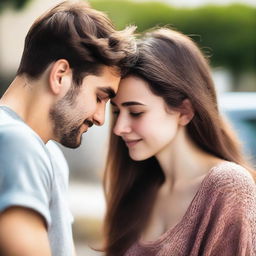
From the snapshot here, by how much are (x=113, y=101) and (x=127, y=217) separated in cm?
69

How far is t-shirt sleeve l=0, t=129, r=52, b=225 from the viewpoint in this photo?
201 centimetres

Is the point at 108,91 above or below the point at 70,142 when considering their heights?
above

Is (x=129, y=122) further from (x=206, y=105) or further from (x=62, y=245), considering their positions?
(x=62, y=245)

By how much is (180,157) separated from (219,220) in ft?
1.55

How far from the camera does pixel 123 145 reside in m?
3.38

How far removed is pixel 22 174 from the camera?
79.7 inches

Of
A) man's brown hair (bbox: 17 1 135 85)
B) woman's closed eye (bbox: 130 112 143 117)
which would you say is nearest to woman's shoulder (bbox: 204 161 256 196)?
woman's closed eye (bbox: 130 112 143 117)

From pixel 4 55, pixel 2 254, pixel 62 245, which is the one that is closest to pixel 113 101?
pixel 62 245

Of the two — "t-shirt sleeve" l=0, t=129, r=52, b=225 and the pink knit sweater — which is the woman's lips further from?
"t-shirt sleeve" l=0, t=129, r=52, b=225

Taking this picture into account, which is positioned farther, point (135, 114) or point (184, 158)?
point (184, 158)

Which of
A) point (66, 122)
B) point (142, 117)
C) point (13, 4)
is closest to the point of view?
point (66, 122)

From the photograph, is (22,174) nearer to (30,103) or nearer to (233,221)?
(30,103)

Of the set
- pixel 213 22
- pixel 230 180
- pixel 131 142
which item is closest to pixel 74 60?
pixel 131 142

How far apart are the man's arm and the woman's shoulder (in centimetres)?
109
